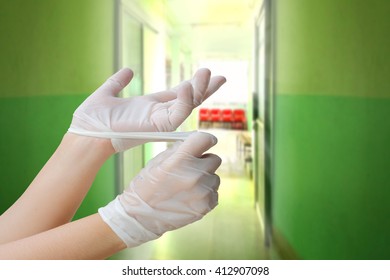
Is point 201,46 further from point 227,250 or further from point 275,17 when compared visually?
point 227,250

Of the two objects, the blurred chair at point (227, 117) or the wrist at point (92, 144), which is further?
the blurred chair at point (227, 117)

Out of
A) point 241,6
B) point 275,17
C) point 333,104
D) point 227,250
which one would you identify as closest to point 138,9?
point 241,6

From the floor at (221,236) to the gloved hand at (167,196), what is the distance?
2.01ft

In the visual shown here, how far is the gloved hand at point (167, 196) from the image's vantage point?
0.74m

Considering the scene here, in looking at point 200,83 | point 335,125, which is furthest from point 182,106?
point 335,125

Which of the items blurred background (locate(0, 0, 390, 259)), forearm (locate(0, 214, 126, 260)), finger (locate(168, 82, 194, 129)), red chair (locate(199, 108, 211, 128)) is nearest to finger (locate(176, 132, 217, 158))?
finger (locate(168, 82, 194, 129))

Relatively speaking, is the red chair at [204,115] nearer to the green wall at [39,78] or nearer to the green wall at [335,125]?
the green wall at [335,125]

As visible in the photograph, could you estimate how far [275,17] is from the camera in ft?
5.74

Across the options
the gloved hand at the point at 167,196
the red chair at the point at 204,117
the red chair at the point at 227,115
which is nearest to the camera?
the gloved hand at the point at 167,196

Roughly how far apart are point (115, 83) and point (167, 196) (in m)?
0.40

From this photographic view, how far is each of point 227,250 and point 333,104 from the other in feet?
2.57

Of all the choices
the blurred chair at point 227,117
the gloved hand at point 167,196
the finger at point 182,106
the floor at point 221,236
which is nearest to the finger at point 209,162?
the gloved hand at point 167,196

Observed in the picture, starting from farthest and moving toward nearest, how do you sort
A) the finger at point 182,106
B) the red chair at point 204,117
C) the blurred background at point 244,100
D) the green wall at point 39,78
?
the red chair at point 204,117 < the green wall at point 39,78 < the blurred background at point 244,100 < the finger at point 182,106

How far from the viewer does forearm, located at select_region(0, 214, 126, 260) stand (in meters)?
0.76
